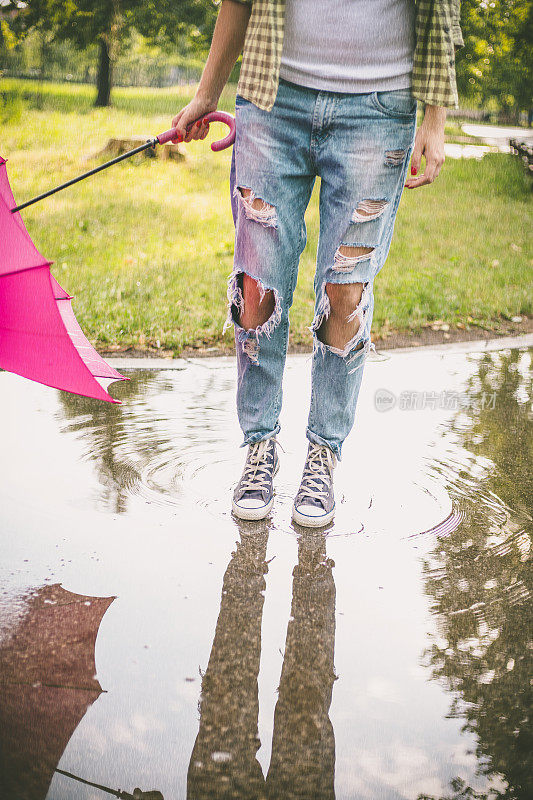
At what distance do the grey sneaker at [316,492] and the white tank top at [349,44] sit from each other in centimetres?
109

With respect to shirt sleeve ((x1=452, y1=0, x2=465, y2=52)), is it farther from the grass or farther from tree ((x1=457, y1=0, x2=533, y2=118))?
tree ((x1=457, y1=0, x2=533, y2=118))

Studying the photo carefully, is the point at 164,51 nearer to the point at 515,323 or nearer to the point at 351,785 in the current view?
the point at 515,323

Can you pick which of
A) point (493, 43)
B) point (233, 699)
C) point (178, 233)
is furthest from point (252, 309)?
point (493, 43)

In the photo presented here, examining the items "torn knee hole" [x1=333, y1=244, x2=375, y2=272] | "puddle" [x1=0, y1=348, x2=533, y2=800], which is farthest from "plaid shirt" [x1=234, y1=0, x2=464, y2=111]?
"puddle" [x1=0, y1=348, x2=533, y2=800]

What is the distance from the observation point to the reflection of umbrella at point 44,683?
143 centimetres

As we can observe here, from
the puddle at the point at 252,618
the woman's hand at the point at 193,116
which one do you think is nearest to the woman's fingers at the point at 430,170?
Answer: the woman's hand at the point at 193,116

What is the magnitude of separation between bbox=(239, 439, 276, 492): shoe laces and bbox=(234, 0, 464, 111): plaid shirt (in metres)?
1.03

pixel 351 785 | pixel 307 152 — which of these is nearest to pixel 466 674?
pixel 351 785

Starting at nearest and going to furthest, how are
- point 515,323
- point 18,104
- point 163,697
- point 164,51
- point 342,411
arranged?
1. point 163,697
2. point 342,411
3. point 515,323
4. point 18,104
5. point 164,51

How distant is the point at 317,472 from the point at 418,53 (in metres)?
1.26

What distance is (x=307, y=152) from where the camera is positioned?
225cm

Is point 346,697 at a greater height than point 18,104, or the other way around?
point 346,697

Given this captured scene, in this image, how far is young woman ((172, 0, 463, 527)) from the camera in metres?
2.16

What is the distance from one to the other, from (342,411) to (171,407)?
3.77 ft
